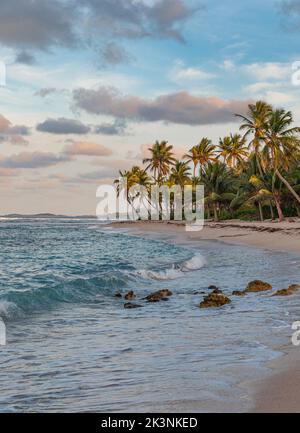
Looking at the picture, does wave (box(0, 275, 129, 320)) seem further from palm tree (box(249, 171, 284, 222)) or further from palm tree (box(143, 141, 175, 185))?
palm tree (box(143, 141, 175, 185))

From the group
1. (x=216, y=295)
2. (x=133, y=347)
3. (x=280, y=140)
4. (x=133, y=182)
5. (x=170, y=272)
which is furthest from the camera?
(x=133, y=182)

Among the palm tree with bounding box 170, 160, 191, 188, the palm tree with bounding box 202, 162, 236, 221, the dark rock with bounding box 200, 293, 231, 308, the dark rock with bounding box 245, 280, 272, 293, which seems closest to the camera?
the dark rock with bounding box 200, 293, 231, 308

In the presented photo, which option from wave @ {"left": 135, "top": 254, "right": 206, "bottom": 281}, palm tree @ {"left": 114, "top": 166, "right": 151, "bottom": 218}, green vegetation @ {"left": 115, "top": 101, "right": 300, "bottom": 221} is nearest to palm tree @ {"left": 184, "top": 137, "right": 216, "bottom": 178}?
green vegetation @ {"left": 115, "top": 101, "right": 300, "bottom": 221}

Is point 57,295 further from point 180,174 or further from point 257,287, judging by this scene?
point 180,174

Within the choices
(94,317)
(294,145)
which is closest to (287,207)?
(294,145)

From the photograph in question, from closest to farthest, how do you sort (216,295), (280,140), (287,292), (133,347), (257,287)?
(133,347) < (216,295) < (287,292) < (257,287) < (280,140)

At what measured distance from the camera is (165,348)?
6.96 m

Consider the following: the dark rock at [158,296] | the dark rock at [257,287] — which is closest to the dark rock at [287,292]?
the dark rock at [257,287]

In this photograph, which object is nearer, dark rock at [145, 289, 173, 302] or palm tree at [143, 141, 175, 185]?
dark rock at [145, 289, 173, 302]

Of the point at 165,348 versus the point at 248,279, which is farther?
the point at 248,279

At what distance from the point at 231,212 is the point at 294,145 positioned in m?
24.2

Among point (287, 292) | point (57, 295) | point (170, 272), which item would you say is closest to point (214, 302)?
point (287, 292)

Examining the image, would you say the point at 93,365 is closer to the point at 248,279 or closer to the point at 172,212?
the point at 248,279

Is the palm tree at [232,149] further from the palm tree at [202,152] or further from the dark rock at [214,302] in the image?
the dark rock at [214,302]
